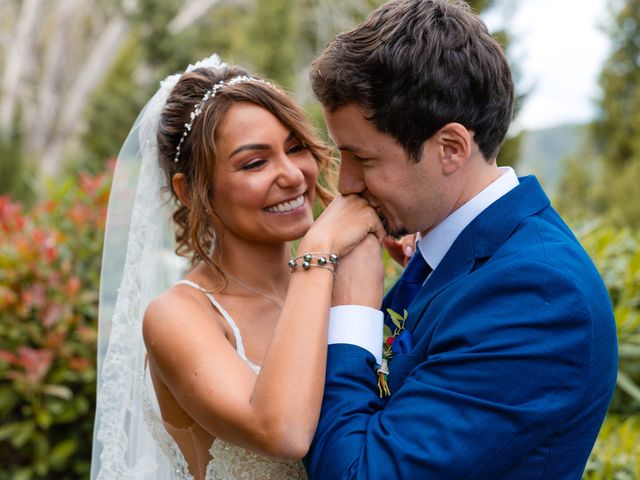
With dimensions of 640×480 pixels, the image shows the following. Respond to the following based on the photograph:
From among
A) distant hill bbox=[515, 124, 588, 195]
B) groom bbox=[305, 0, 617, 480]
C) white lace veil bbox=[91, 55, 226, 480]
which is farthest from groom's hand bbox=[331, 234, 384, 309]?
distant hill bbox=[515, 124, 588, 195]

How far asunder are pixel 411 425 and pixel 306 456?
1.25 ft

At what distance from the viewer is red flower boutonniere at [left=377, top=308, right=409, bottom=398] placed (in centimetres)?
204

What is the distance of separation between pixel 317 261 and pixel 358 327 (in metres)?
0.23

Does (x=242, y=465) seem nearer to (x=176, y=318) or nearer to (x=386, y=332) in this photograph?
(x=176, y=318)

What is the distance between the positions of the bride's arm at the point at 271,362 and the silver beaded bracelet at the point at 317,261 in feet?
0.06

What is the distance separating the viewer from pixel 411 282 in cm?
240

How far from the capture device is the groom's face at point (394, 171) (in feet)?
6.89

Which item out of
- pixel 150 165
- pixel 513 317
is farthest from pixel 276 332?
pixel 150 165

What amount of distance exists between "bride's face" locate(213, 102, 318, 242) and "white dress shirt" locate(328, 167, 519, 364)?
680 mm

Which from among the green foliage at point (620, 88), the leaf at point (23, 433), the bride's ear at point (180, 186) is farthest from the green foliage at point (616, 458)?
the green foliage at point (620, 88)

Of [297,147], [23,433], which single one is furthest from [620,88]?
[297,147]

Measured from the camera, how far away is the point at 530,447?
5.93 feet

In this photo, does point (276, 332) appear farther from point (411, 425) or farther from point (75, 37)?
point (75, 37)

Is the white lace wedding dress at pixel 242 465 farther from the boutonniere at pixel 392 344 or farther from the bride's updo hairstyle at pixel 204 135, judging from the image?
the boutonniere at pixel 392 344
